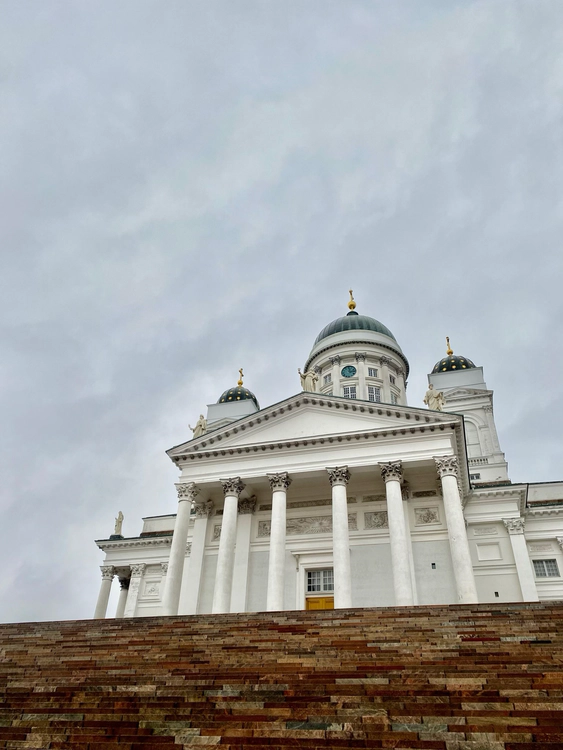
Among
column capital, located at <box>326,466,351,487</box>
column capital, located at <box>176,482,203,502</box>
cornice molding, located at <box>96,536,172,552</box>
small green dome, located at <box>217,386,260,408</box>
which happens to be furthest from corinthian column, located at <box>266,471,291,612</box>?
small green dome, located at <box>217,386,260,408</box>

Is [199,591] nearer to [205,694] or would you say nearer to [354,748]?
[205,694]

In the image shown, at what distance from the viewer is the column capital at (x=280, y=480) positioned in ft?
81.7

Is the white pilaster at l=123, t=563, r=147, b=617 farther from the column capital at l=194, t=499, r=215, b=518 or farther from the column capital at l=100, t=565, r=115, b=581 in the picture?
the column capital at l=194, t=499, r=215, b=518

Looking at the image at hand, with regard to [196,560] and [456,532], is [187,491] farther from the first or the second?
[456,532]

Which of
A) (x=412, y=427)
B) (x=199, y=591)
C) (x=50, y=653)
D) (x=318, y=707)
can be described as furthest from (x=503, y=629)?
(x=199, y=591)

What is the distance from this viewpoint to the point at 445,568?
942 inches

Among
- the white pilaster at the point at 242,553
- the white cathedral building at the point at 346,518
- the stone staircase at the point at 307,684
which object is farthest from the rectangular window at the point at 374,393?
the stone staircase at the point at 307,684

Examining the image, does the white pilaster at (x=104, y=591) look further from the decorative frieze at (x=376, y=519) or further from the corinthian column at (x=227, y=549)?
the decorative frieze at (x=376, y=519)

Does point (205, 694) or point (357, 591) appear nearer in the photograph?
point (205, 694)

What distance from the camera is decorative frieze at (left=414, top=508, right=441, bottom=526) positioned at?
82.5ft

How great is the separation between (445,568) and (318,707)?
17896 millimetres

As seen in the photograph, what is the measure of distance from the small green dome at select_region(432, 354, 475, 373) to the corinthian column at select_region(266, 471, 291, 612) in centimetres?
2269

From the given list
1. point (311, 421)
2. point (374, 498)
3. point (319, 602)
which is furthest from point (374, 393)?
point (319, 602)

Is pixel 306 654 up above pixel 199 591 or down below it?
below
